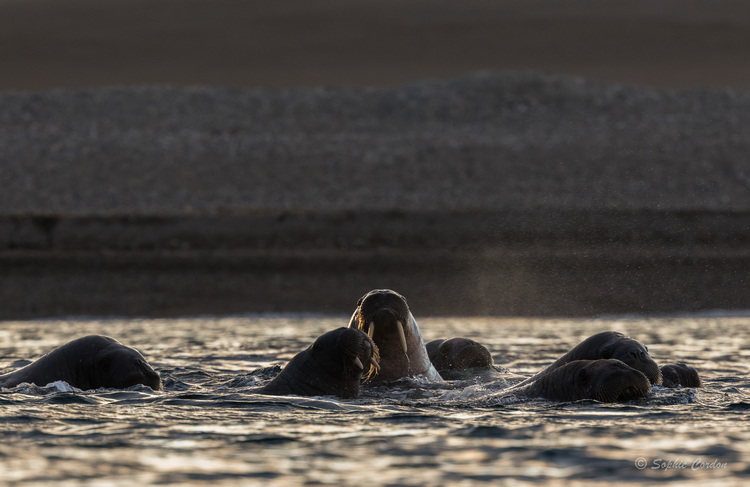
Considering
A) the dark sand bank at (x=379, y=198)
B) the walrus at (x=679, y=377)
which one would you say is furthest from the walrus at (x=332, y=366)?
the dark sand bank at (x=379, y=198)

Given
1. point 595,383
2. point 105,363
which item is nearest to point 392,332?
point 595,383

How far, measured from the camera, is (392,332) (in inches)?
443

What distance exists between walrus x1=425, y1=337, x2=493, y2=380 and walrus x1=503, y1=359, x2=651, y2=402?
284cm

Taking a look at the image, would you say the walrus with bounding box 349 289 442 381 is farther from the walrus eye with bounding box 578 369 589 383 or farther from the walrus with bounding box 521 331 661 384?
the walrus eye with bounding box 578 369 589 383

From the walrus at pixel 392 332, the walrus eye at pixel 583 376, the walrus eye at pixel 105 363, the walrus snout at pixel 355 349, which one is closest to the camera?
the walrus eye at pixel 583 376

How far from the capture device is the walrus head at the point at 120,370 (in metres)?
11.1

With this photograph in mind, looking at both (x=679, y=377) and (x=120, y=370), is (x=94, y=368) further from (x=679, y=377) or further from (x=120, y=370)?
(x=679, y=377)

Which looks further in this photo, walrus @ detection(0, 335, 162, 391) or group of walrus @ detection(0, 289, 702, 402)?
walrus @ detection(0, 335, 162, 391)

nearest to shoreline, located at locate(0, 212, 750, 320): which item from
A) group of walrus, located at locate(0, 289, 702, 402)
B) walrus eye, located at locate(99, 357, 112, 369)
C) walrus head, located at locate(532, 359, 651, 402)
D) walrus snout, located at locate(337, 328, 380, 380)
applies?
group of walrus, located at locate(0, 289, 702, 402)

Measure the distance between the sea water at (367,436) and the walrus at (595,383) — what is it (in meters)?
0.15

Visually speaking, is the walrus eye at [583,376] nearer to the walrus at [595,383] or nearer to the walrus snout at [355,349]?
the walrus at [595,383]

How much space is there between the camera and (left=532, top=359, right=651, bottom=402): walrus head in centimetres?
995

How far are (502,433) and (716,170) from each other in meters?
54.2

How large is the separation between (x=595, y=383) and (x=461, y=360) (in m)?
3.65
